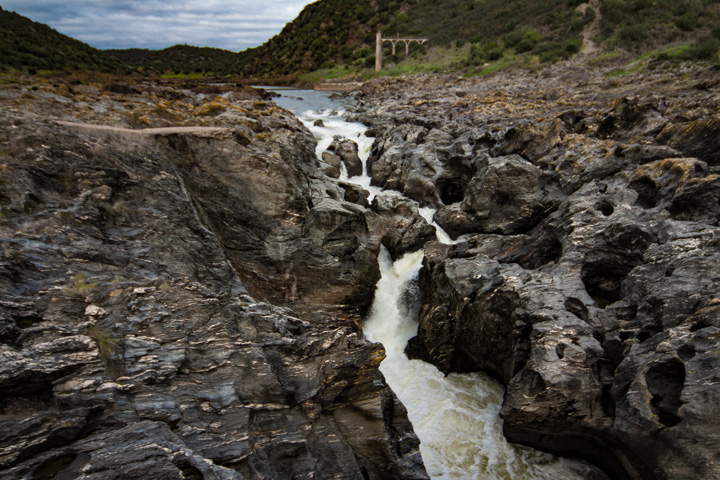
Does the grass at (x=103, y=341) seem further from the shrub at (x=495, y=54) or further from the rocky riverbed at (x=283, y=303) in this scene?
the shrub at (x=495, y=54)

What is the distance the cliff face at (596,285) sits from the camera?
316 inches

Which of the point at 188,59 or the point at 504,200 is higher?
the point at 188,59

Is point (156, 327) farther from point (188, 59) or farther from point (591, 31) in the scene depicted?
point (188, 59)

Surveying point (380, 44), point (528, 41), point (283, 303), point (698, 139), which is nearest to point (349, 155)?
point (283, 303)

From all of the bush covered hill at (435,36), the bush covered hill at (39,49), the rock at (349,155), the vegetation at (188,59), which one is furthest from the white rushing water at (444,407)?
the vegetation at (188,59)

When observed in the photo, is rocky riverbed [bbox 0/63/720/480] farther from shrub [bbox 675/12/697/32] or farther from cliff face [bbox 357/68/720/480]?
shrub [bbox 675/12/697/32]

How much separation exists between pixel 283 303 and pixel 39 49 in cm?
1709

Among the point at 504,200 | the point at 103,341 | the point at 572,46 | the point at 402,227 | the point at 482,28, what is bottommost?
the point at 402,227

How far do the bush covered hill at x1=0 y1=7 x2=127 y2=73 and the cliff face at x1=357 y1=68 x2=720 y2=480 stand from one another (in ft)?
64.5

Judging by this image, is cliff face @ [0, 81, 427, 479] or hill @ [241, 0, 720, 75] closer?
cliff face @ [0, 81, 427, 479]

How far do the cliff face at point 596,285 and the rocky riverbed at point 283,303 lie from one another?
7 cm

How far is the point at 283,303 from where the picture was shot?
1323 centimetres

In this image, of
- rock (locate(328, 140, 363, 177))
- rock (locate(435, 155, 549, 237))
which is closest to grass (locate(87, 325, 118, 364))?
rock (locate(435, 155, 549, 237))

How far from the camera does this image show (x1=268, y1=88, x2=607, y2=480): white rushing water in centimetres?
996
